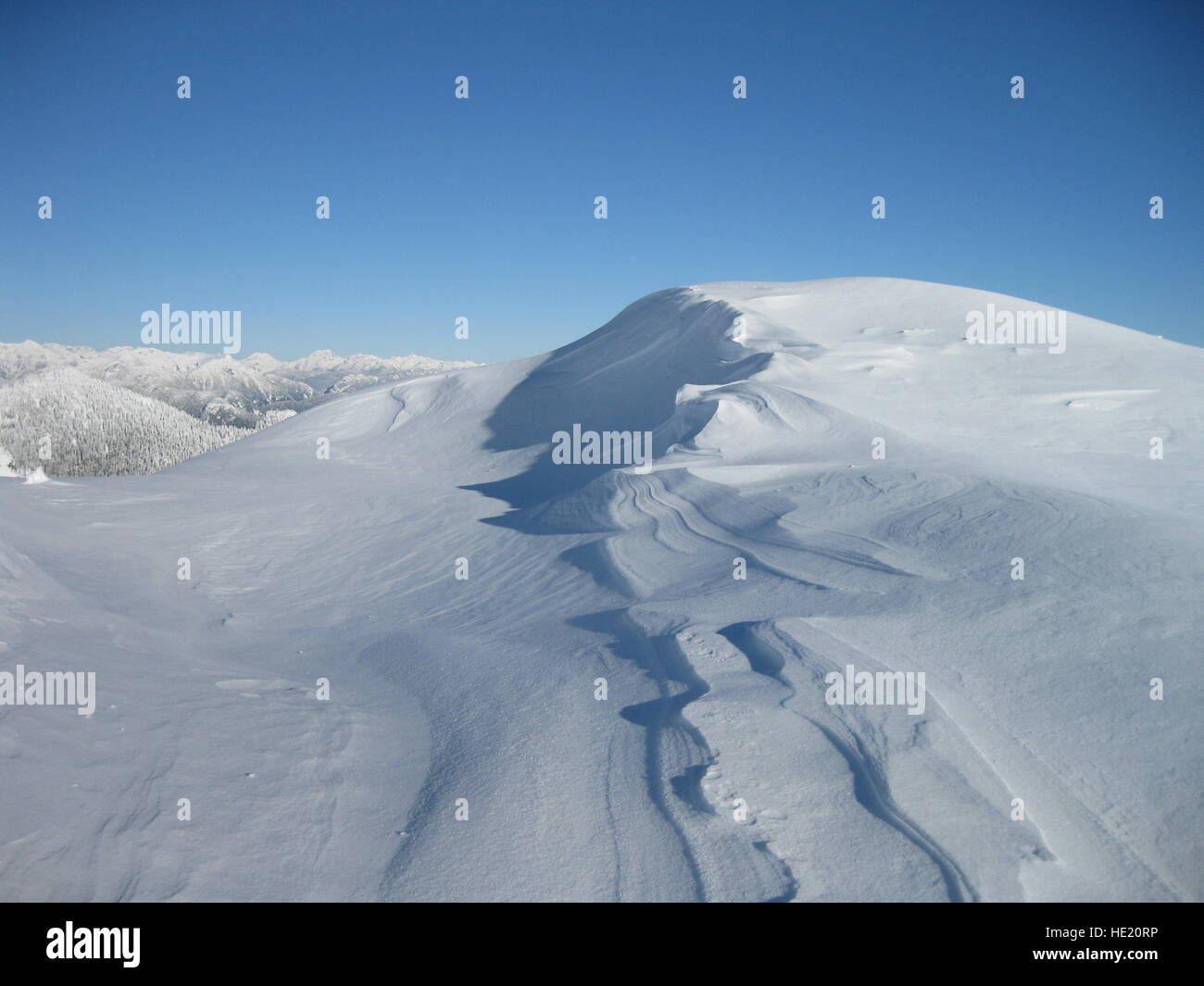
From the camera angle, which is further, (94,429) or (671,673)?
(94,429)

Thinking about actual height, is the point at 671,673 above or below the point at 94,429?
below

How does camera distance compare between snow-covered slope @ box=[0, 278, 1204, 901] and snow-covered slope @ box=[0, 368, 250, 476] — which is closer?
snow-covered slope @ box=[0, 278, 1204, 901]

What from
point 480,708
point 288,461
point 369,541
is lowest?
point 480,708

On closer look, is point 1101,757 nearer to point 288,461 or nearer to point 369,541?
point 369,541

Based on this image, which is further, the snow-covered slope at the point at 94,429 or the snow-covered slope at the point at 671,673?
the snow-covered slope at the point at 94,429

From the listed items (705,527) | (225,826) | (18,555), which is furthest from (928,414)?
(18,555)

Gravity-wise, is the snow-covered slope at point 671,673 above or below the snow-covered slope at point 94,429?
below

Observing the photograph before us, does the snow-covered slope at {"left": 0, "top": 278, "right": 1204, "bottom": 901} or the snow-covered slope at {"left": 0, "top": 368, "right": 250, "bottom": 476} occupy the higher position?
the snow-covered slope at {"left": 0, "top": 368, "right": 250, "bottom": 476}
